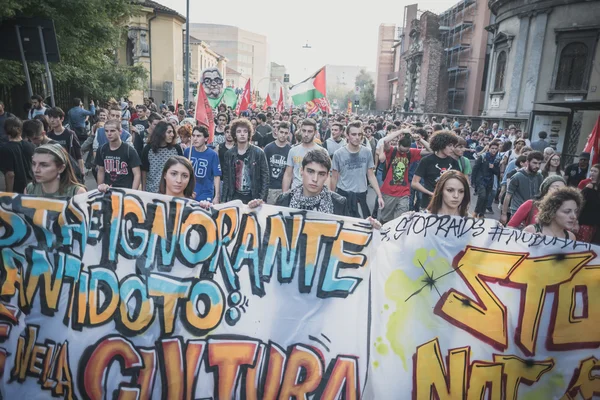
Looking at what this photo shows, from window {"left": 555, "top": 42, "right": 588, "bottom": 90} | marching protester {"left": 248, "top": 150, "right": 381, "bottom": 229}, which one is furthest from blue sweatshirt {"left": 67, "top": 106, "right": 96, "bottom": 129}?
window {"left": 555, "top": 42, "right": 588, "bottom": 90}

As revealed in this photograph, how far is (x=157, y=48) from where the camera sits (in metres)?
35.1

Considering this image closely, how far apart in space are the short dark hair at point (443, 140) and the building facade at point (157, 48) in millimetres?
30425

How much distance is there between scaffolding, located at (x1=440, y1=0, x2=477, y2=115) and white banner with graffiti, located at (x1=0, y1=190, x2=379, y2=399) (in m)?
36.9

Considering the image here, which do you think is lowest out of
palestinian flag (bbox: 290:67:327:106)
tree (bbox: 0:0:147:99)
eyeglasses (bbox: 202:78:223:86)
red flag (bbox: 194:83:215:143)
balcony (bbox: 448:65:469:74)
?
red flag (bbox: 194:83:215:143)

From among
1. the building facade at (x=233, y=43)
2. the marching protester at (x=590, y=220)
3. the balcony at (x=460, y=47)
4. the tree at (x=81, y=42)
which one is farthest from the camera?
the building facade at (x=233, y=43)

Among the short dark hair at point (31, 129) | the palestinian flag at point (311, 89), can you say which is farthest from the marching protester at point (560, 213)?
the palestinian flag at point (311, 89)

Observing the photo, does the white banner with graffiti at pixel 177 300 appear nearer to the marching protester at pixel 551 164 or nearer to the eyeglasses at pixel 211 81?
the eyeglasses at pixel 211 81

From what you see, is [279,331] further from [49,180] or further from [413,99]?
[413,99]

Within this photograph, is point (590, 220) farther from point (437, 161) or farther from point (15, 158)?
point (15, 158)

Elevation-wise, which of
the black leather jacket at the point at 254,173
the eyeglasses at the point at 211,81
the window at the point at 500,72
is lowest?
the black leather jacket at the point at 254,173

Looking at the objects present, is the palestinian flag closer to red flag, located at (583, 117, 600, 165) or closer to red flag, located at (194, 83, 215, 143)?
red flag, located at (194, 83, 215, 143)

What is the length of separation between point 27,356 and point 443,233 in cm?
296

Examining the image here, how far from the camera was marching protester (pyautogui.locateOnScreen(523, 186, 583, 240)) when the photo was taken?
11.6ft

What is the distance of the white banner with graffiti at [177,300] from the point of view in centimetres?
285
